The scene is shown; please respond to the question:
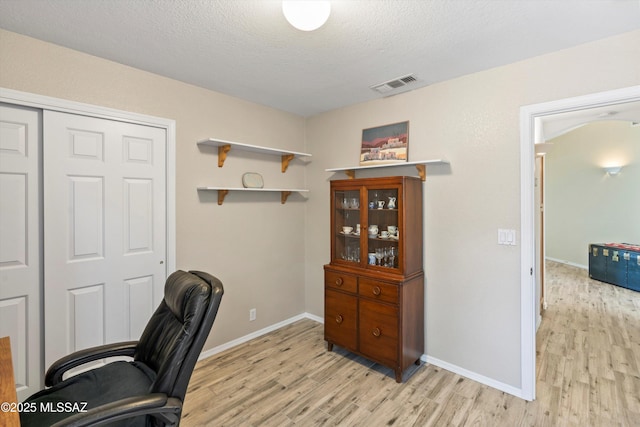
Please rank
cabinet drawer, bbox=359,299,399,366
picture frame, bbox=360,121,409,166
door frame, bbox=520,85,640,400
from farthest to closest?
picture frame, bbox=360,121,409,166 → cabinet drawer, bbox=359,299,399,366 → door frame, bbox=520,85,640,400

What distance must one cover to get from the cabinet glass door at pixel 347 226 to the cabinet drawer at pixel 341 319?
36cm

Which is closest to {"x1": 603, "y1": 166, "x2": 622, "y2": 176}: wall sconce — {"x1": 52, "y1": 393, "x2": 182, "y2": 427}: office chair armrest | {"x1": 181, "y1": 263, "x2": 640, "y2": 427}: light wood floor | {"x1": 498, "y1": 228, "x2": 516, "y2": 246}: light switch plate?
{"x1": 181, "y1": 263, "x2": 640, "y2": 427}: light wood floor

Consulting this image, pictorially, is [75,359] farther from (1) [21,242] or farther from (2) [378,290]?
(2) [378,290]

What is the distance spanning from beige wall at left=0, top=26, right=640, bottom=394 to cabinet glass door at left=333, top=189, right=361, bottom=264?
526mm

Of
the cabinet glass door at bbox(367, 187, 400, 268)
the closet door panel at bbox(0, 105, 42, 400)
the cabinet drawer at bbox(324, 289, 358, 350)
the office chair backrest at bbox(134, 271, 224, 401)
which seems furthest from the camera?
the cabinet drawer at bbox(324, 289, 358, 350)

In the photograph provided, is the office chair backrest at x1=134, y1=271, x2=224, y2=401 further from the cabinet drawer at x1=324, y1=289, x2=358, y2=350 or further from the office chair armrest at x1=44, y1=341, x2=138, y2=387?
the cabinet drawer at x1=324, y1=289, x2=358, y2=350

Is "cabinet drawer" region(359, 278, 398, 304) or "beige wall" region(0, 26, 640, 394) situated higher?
"beige wall" region(0, 26, 640, 394)

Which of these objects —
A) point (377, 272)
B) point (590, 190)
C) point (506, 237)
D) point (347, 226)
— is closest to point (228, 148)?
point (347, 226)

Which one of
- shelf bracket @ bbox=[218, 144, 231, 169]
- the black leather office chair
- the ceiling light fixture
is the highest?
the ceiling light fixture

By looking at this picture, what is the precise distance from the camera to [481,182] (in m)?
2.46

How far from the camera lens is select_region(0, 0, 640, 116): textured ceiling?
165 cm

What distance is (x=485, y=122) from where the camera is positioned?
2.42m

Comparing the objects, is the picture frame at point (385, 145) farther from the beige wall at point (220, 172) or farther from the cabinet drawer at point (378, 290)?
the cabinet drawer at point (378, 290)

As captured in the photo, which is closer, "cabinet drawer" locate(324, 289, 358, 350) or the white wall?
"cabinet drawer" locate(324, 289, 358, 350)
